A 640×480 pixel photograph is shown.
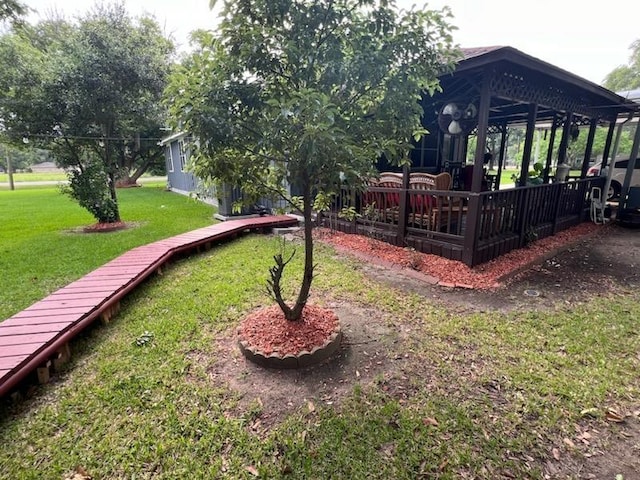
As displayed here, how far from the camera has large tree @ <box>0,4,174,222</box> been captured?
690cm

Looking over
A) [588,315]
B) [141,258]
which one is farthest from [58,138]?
[588,315]

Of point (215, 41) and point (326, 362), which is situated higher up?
point (215, 41)

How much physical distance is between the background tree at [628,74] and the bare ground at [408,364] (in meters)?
23.1

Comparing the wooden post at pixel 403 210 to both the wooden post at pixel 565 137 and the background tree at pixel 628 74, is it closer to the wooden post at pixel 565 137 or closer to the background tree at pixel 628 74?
the wooden post at pixel 565 137

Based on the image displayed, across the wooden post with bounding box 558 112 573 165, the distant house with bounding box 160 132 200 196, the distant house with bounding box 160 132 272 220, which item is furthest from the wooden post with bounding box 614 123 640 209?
the distant house with bounding box 160 132 200 196

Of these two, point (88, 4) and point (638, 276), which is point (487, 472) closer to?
point (638, 276)

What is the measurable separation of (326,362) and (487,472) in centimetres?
125

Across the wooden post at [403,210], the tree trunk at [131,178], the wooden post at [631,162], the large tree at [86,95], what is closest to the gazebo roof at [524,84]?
the wooden post at [631,162]

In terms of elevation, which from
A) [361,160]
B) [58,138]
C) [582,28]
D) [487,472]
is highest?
[582,28]

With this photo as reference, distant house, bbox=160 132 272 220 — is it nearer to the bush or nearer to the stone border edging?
the bush

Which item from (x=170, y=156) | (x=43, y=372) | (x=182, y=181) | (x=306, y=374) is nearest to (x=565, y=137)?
(x=306, y=374)

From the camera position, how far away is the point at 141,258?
4.79 meters

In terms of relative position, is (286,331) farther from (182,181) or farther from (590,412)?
(182,181)

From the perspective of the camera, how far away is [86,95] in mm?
7016
